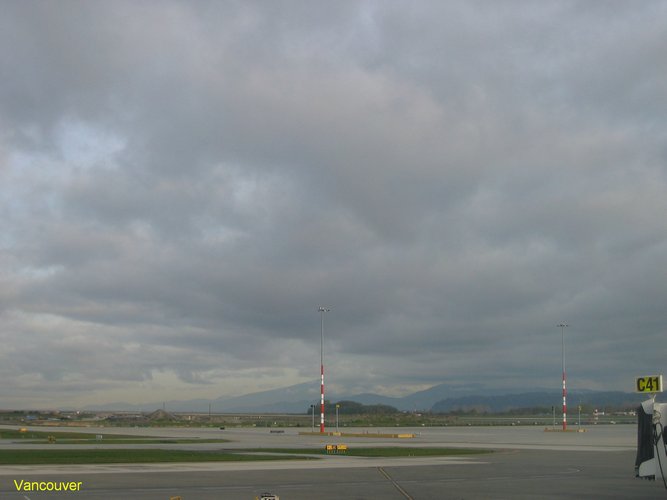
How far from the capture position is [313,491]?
1096 inches

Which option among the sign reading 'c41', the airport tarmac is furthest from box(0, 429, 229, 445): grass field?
the sign reading 'c41'

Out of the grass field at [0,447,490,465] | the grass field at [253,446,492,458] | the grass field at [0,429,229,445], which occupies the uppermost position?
the grass field at [0,447,490,465]

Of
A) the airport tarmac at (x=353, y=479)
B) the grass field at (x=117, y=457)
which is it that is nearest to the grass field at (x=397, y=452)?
the grass field at (x=117, y=457)

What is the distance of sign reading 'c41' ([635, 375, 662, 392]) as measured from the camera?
22.6m

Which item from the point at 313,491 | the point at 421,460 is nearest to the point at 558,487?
the point at 313,491

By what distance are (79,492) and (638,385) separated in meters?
18.4

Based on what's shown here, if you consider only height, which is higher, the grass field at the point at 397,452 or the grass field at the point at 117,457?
the grass field at the point at 117,457

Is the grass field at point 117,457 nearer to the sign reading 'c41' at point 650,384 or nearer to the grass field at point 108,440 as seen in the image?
the grass field at point 108,440

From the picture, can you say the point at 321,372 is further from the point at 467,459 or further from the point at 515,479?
the point at 515,479

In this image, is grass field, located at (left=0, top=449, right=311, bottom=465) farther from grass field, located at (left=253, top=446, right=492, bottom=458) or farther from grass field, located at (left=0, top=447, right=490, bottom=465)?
grass field, located at (left=253, top=446, right=492, bottom=458)

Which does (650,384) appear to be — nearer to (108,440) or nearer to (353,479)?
(353,479)

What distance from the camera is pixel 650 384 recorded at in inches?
904

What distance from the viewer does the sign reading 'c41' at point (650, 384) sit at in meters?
22.6

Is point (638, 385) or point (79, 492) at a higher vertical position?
point (638, 385)
